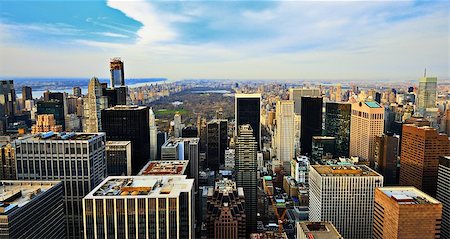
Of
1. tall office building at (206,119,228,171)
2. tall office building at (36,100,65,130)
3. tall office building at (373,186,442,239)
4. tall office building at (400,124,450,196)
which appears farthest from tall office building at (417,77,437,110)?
tall office building at (36,100,65,130)

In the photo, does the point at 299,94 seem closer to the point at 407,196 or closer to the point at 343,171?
the point at 343,171

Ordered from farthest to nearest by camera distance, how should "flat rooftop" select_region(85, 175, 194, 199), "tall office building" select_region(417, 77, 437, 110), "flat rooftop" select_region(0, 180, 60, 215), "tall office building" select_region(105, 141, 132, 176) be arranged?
"tall office building" select_region(417, 77, 437, 110)
"tall office building" select_region(105, 141, 132, 176)
"flat rooftop" select_region(85, 175, 194, 199)
"flat rooftop" select_region(0, 180, 60, 215)

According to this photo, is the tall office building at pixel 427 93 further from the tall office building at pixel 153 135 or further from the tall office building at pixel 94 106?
the tall office building at pixel 94 106

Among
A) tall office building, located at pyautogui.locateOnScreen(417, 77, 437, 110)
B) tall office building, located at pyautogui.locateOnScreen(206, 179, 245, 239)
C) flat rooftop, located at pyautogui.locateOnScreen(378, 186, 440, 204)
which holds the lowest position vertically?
tall office building, located at pyautogui.locateOnScreen(206, 179, 245, 239)

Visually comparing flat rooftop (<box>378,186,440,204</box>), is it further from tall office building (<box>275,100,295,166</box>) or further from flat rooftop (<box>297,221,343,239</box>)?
tall office building (<box>275,100,295,166</box>)

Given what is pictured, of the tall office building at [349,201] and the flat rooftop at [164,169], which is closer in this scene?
the flat rooftop at [164,169]

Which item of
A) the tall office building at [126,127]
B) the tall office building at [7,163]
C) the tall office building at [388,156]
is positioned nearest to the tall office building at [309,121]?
the tall office building at [388,156]

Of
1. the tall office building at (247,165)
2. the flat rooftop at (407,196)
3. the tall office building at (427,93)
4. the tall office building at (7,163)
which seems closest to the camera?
the flat rooftop at (407,196)

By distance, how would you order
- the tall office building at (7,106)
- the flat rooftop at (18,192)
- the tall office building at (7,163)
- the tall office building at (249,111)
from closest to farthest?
1. the flat rooftop at (18,192)
2. the tall office building at (7,163)
3. the tall office building at (7,106)
4. the tall office building at (249,111)
